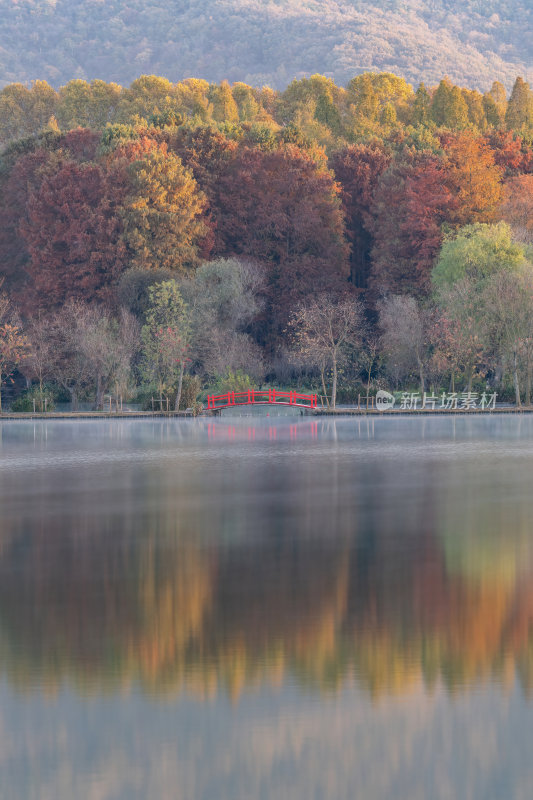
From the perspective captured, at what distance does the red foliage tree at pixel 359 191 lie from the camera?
197ft

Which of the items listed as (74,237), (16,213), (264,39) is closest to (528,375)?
(74,237)

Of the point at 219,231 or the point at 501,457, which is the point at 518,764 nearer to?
the point at 501,457

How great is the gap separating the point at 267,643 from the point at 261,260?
48.3m

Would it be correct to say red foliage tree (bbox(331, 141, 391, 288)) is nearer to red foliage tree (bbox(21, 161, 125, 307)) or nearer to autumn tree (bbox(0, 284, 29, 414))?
red foliage tree (bbox(21, 161, 125, 307))

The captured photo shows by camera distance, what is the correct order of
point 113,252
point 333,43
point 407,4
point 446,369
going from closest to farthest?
1. point 446,369
2. point 113,252
3. point 333,43
4. point 407,4

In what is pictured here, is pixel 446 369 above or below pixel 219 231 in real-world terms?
below

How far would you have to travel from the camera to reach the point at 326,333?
1906 inches

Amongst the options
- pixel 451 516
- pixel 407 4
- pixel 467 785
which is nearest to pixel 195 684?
pixel 467 785

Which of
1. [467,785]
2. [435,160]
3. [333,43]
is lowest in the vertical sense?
[467,785]

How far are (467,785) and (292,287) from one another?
49794 mm

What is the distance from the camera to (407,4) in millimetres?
195500

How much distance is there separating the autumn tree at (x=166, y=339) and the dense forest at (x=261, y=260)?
0.33ft

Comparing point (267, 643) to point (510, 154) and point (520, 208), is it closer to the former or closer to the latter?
point (520, 208)
